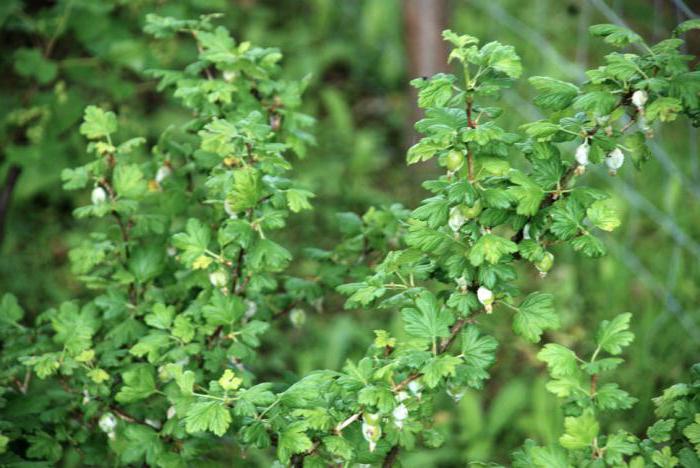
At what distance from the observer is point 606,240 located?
129 inches

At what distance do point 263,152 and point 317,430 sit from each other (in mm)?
456

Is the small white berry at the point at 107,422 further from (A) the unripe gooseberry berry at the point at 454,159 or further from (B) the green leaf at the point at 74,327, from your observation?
(A) the unripe gooseberry berry at the point at 454,159

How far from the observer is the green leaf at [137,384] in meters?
1.48

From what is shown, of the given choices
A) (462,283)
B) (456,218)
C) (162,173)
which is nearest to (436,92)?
(456,218)

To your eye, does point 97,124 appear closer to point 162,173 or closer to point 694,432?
point 162,173

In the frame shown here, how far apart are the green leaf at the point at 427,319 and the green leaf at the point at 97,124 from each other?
2.25 feet

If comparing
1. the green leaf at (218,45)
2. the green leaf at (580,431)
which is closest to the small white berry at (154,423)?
the green leaf at (218,45)

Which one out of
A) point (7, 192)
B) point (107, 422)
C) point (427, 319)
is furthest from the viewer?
point (7, 192)

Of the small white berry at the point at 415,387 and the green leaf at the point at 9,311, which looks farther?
the green leaf at the point at 9,311

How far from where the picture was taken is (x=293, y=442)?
1.26 metres

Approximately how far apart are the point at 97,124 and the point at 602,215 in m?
0.92

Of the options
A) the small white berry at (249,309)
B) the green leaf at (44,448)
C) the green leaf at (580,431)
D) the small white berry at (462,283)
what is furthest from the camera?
the small white berry at (249,309)

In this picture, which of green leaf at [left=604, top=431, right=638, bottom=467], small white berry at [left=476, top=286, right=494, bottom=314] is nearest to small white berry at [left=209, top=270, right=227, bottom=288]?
small white berry at [left=476, top=286, right=494, bottom=314]

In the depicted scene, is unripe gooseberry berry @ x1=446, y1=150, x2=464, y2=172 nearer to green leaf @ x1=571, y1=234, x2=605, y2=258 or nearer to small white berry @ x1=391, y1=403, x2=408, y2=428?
green leaf @ x1=571, y1=234, x2=605, y2=258
